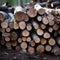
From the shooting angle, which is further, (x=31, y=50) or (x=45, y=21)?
(x=31, y=50)

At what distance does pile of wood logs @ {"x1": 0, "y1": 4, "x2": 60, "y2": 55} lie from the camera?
6.10m

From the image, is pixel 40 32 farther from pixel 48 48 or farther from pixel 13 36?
pixel 13 36

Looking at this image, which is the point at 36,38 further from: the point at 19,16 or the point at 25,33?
the point at 19,16

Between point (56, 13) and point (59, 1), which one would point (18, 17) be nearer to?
point (56, 13)

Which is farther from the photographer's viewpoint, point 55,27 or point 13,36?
point 13,36

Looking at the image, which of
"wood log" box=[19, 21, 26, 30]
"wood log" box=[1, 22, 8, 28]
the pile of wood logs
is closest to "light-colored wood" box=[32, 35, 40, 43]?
the pile of wood logs

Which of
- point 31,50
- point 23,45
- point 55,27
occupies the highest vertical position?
point 55,27

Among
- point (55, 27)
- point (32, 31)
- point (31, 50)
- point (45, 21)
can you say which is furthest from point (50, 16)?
point (31, 50)

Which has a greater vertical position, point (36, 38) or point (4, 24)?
point (4, 24)

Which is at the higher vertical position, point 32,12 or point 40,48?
point 32,12

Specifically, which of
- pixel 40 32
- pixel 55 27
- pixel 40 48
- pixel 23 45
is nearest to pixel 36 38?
pixel 40 32

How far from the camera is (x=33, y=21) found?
627cm

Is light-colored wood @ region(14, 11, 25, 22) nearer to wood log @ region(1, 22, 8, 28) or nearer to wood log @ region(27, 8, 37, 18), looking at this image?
wood log @ region(27, 8, 37, 18)

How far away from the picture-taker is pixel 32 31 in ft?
20.8
